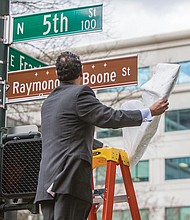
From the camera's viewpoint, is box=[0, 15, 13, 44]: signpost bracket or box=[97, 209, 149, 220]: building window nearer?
box=[0, 15, 13, 44]: signpost bracket

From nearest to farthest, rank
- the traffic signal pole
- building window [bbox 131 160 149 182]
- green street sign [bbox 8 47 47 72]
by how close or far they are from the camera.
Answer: the traffic signal pole → green street sign [bbox 8 47 47 72] → building window [bbox 131 160 149 182]

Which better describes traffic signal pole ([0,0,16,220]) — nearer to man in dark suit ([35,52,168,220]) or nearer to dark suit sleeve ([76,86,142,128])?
man in dark suit ([35,52,168,220])

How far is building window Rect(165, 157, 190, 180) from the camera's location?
136 feet

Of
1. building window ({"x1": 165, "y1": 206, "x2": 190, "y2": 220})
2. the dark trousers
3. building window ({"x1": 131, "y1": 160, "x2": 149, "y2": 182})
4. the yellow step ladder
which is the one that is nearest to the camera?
the dark trousers

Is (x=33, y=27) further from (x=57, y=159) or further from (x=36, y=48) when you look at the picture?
(x=36, y=48)

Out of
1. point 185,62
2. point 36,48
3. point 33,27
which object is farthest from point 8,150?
point 185,62

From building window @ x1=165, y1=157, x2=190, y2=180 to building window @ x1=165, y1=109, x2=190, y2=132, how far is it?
7.07 ft

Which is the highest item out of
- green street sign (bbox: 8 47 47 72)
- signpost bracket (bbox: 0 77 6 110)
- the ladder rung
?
green street sign (bbox: 8 47 47 72)

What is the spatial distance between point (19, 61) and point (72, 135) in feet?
8.23

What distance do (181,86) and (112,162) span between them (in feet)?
128

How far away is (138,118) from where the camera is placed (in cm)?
449

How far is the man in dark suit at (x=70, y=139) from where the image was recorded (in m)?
4.22

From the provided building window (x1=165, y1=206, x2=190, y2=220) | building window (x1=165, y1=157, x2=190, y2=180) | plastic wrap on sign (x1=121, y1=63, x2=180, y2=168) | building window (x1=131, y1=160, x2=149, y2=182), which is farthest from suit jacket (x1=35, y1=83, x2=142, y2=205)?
building window (x1=165, y1=157, x2=190, y2=180)

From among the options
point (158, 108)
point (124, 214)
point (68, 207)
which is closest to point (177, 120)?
point (124, 214)
